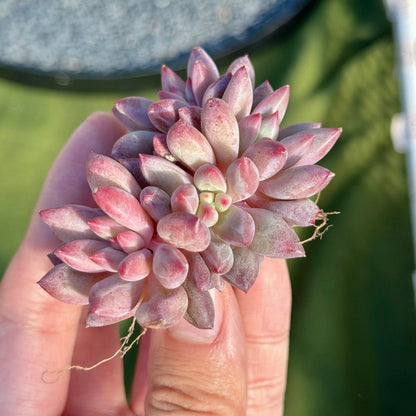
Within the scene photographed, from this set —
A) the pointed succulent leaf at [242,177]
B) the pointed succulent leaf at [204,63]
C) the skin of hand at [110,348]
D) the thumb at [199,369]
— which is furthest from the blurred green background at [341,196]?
the pointed succulent leaf at [242,177]

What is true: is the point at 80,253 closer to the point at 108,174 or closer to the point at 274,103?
the point at 108,174

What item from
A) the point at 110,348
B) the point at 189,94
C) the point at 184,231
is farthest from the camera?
→ the point at 110,348

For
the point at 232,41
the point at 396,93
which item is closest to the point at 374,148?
the point at 396,93

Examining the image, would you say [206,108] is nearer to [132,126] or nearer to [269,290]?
[132,126]

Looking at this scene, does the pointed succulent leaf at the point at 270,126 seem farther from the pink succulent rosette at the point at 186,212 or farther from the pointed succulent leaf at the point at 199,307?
the pointed succulent leaf at the point at 199,307

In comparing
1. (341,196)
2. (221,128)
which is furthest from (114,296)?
(341,196)
